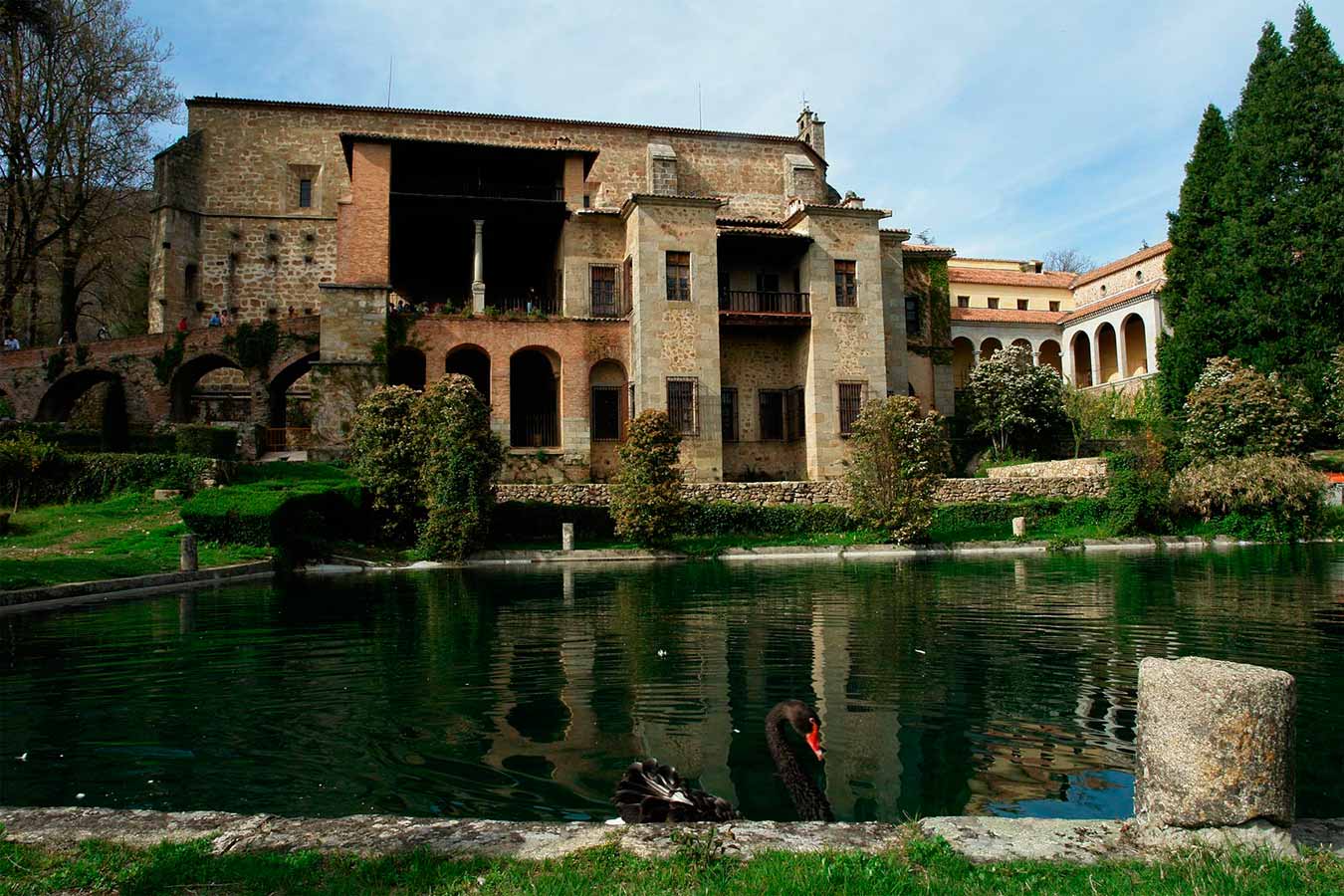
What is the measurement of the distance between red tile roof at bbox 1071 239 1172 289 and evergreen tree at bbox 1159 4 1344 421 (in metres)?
7.78

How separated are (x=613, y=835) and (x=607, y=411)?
2742 centimetres

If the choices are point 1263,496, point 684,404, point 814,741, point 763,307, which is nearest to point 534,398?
point 684,404

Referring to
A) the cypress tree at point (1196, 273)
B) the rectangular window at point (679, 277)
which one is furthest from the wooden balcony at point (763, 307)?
the cypress tree at point (1196, 273)

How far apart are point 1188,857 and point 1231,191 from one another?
37.6 meters

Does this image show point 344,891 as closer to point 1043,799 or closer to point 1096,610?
point 1043,799

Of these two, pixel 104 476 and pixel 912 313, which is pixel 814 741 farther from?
pixel 912 313

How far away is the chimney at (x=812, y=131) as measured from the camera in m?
40.7

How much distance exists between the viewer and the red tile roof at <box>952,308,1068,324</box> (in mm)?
44594

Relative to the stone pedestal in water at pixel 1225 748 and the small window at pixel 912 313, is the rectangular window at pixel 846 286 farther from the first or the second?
the stone pedestal in water at pixel 1225 748

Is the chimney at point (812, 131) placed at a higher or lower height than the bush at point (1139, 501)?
higher

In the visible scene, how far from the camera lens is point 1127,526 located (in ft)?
79.7

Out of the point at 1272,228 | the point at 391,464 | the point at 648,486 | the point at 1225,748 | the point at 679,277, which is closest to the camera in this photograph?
the point at 1225,748

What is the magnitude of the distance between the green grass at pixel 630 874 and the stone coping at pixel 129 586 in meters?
11.6

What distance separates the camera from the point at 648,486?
22719 millimetres
